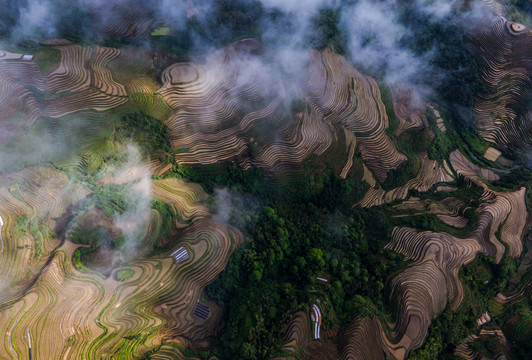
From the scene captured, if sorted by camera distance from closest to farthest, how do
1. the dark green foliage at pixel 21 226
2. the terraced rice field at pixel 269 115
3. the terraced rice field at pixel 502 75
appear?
1. the dark green foliage at pixel 21 226
2. the terraced rice field at pixel 269 115
3. the terraced rice field at pixel 502 75

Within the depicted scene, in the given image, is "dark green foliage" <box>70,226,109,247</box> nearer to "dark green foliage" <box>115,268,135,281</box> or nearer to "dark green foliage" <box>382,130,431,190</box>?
"dark green foliage" <box>115,268,135,281</box>

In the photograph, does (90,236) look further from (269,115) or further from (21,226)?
(269,115)

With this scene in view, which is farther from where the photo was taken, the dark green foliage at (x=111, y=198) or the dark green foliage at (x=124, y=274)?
the dark green foliage at (x=111, y=198)

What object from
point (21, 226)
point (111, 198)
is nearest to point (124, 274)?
point (111, 198)

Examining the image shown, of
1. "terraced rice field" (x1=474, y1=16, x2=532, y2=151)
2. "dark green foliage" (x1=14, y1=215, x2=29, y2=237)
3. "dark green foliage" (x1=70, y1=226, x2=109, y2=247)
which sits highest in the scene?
"terraced rice field" (x1=474, y1=16, x2=532, y2=151)

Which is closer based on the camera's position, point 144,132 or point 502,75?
point 144,132

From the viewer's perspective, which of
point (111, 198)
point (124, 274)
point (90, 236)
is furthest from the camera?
point (111, 198)

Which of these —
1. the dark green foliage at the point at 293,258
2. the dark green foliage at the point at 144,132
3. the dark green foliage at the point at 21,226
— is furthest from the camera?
the dark green foliage at the point at 144,132

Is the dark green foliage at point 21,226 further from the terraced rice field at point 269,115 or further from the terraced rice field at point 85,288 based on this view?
the terraced rice field at point 269,115

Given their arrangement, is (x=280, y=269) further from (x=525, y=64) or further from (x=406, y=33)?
(x=525, y=64)

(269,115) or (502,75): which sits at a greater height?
(502,75)

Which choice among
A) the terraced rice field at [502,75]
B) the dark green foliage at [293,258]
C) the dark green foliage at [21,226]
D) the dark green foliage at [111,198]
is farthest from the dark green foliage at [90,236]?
the terraced rice field at [502,75]

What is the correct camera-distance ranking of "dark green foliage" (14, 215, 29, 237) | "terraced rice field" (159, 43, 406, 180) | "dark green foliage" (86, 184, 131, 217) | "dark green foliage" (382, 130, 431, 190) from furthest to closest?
"dark green foliage" (382, 130, 431, 190), "terraced rice field" (159, 43, 406, 180), "dark green foliage" (86, 184, 131, 217), "dark green foliage" (14, 215, 29, 237)

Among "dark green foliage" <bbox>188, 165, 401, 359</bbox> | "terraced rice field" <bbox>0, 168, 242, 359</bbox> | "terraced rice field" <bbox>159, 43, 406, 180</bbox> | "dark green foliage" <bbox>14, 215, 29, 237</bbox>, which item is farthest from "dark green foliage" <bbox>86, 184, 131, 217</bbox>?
"terraced rice field" <bbox>159, 43, 406, 180</bbox>
